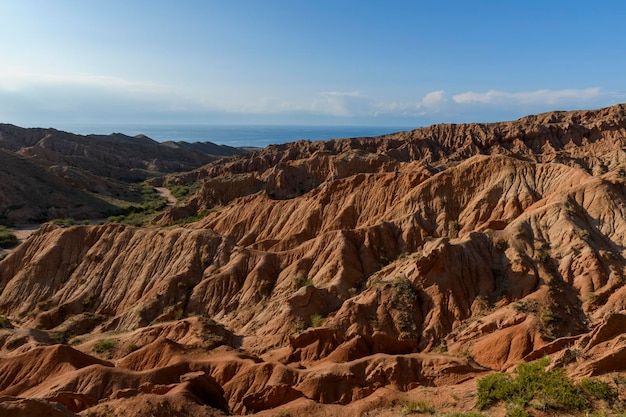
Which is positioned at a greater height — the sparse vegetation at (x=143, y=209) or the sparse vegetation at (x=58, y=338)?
the sparse vegetation at (x=143, y=209)

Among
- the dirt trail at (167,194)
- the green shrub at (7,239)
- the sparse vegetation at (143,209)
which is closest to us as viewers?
the green shrub at (7,239)

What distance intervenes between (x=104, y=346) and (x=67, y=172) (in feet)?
278

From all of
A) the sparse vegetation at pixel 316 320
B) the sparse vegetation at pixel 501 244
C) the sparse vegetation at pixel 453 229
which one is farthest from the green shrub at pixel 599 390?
the sparse vegetation at pixel 453 229

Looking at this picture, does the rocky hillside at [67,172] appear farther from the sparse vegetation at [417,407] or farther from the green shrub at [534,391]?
the green shrub at [534,391]

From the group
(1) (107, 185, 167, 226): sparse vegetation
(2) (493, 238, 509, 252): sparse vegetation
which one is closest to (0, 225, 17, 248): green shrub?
(1) (107, 185, 167, 226): sparse vegetation

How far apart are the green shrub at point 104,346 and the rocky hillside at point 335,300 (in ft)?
0.52

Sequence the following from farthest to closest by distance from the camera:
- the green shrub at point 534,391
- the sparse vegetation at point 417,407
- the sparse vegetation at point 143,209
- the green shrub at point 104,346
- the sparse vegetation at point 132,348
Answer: the sparse vegetation at point 143,209, the green shrub at point 104,346, the sparse vegetation at point 132,348, the sparse vegetation at point 417,407, the green shrub at point 534,391

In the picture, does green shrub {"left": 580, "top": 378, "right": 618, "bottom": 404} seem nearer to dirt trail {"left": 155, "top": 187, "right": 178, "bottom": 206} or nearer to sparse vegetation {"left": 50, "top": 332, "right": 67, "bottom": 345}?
sparse vegetation {"left": 50, "top": 332, "right": 67, "bottom": 345}

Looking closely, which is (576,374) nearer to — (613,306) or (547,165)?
(613,306)

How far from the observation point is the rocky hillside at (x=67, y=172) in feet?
270

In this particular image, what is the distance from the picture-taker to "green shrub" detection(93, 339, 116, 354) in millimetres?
28344

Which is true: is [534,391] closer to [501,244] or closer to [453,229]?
[501,244]

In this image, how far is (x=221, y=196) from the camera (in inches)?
3164

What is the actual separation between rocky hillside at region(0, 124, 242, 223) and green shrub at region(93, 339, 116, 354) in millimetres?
61592
